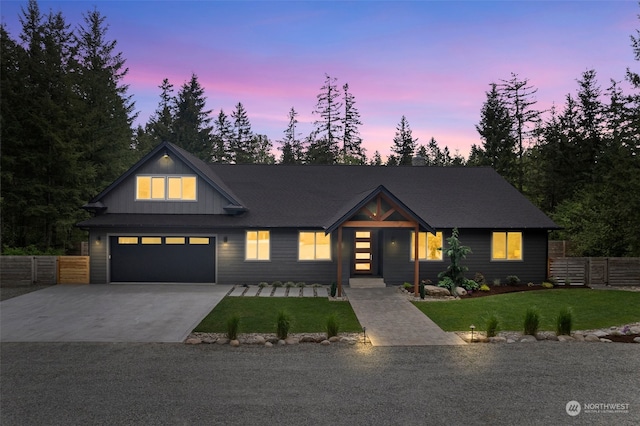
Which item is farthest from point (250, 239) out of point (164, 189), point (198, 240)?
point (164, 189)

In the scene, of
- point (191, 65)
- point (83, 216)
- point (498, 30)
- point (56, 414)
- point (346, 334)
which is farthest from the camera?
point (191, 65)

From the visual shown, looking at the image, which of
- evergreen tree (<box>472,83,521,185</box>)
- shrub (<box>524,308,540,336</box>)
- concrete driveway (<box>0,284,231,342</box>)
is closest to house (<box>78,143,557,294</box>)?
concrete driveway (<box>0,284,231,342</box>)

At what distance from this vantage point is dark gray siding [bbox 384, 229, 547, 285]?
60.2ft

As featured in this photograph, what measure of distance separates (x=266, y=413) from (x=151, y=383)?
252cm

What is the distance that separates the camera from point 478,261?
18.5 m

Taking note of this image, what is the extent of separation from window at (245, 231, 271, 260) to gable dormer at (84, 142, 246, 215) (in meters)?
1.42

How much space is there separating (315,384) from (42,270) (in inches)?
659

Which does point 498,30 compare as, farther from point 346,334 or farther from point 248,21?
point 346,334

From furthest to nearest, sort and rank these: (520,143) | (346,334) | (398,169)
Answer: (520,143), (398,169), (346,334)

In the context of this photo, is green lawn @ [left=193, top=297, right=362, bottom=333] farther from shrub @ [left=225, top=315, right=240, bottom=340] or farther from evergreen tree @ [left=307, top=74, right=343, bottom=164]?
evergreen tree @ [left=307, top=74, right=343, bottom=164]

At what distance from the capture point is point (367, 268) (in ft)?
62.3

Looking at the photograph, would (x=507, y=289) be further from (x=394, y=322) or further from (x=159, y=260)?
(x=159, y=260)

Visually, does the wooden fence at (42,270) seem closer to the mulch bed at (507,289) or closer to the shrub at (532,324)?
the mulch bed at (507,289)

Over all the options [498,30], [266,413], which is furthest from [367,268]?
[498,30]
